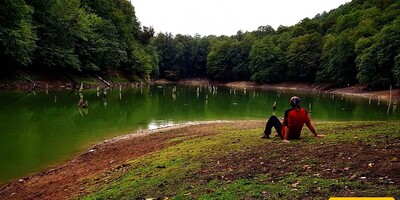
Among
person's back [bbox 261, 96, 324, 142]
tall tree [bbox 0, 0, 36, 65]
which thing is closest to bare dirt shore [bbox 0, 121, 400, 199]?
person's back [bbox 261, 96, 324, 142]

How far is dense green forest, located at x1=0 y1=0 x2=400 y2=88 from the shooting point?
5990 cm

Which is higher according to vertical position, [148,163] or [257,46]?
[257,46]

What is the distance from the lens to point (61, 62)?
209 feet

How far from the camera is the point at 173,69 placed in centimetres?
15575

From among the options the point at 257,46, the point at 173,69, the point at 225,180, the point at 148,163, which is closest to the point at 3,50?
the point at 148,163

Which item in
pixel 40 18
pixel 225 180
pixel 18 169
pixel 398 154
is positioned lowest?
pixel 18 169

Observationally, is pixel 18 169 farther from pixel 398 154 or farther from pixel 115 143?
pixel 398 154

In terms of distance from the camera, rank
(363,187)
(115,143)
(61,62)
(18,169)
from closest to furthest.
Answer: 1. (363,187)
2. (18,169)
3. (115,143)
4. (61,62)

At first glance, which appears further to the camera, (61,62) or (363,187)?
(61,62)

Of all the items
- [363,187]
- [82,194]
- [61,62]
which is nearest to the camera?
[363,187]

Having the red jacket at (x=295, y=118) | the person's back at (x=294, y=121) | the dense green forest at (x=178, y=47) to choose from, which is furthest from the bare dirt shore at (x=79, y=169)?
the dense green forest at (x=178, y=47)

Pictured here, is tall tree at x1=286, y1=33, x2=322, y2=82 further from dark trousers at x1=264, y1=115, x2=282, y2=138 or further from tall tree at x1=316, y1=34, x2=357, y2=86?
dark trousers at x1=264, y1=115, x2=282, y2=138

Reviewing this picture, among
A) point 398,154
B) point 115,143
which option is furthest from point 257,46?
point 398,154

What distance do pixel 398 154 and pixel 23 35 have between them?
52772 mm
